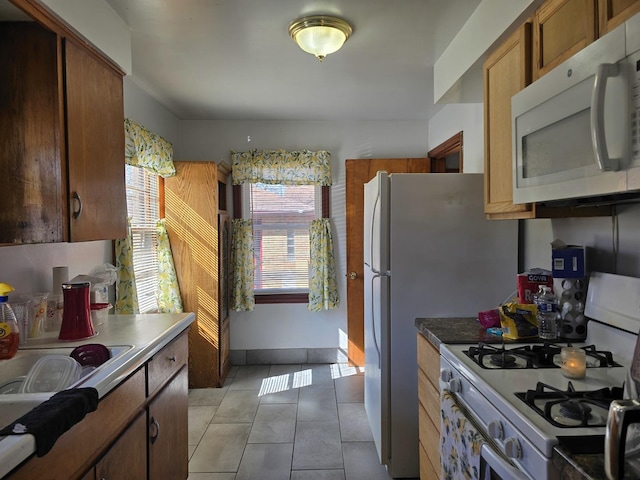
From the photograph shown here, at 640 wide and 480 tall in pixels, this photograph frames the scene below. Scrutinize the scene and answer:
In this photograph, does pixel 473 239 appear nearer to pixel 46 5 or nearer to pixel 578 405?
pixel 578 405

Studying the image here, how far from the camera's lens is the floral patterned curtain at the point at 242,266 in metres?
3.81

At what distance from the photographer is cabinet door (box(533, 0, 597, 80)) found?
1171 millimetres

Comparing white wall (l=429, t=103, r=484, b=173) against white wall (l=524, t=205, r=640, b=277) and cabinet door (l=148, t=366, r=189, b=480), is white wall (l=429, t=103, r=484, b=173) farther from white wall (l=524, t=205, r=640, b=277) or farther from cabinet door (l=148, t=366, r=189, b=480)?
cabinet door (l=148, t=366, r=189, b=480)

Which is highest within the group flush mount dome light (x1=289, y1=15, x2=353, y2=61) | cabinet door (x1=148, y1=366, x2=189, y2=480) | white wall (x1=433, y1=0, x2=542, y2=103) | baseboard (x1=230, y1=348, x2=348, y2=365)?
flush mount dome light (x1=289, y1=15, x2=353, y2=61)

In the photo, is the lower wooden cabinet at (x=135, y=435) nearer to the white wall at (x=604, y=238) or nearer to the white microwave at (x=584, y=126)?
the white microwave at (x=584, y=126)

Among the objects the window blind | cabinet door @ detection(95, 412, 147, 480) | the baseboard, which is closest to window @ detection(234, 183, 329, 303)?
the window blind

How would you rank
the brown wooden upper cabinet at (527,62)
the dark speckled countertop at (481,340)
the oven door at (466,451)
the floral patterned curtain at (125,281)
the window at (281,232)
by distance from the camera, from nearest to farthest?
the dark speckled countertop at (481,340), the oven door at (466,451), the brown wooden upper cabinet at (527,62), the floral patterned curtain at (125,281), the window at (281,232)

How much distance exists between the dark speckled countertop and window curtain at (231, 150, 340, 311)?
6.36 feet

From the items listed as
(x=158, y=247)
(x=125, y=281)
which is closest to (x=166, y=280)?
(x=158, y=247)

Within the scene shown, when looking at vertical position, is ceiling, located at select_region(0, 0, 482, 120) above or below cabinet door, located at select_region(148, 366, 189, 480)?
above

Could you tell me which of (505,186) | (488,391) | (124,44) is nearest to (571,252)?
(505,186)

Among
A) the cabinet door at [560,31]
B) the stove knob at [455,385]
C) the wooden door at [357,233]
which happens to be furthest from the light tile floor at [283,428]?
the cabinet door at [560,31]

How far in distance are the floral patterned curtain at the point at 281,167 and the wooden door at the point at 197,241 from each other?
0.51 meters

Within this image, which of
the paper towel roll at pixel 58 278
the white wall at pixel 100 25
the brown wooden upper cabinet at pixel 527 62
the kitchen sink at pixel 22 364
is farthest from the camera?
the paper towel roll at pixel 58 278
